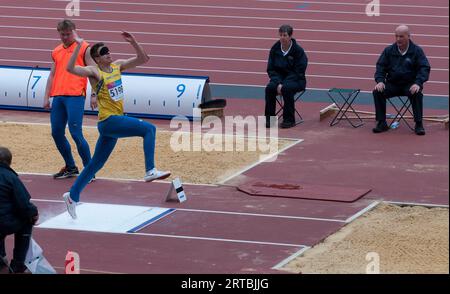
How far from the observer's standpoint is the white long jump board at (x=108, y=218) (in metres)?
12.1

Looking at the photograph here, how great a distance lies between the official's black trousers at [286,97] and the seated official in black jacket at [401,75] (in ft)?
3.81

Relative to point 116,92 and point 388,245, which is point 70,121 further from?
point 388,245

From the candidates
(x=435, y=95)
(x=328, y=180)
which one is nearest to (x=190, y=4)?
(x=435, y=95)

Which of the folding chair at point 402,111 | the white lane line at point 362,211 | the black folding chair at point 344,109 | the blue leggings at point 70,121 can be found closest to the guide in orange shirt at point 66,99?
the blue leggings at point 70,121

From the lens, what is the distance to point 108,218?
12.5 meters

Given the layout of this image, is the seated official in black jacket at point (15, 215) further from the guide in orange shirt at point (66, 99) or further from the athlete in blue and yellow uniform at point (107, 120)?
the guide in orange shirt at point (66, 99)

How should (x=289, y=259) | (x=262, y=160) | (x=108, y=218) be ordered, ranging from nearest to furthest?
1. (x=289, y=259)
2. (x=108, y=218)
3. (x=262, y=160)

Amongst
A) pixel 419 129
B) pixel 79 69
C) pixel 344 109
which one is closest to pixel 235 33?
pixel 344 109

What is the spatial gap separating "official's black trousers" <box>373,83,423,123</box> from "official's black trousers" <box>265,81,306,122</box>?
1.16 m

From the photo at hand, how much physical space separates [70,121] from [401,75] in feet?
16.3

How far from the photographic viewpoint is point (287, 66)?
17281 millimetres

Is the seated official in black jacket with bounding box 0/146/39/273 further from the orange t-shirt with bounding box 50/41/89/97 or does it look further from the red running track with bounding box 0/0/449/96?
the red running track with bounding box 0/0/449/96

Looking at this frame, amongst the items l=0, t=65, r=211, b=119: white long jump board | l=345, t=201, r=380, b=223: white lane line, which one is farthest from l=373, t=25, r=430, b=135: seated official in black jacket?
l=345, t=201, r=380, b=223: white lane line
